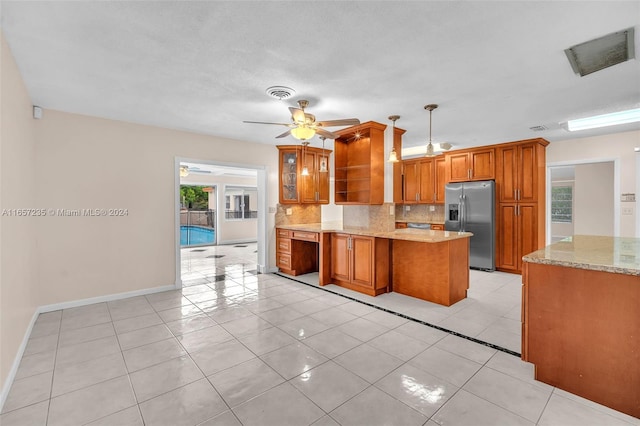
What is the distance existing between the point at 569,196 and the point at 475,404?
10140 millimetres

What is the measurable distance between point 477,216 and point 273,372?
4.74 meters

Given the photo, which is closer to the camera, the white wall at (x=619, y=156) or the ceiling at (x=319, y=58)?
the ceiling at (x=319, y=58)

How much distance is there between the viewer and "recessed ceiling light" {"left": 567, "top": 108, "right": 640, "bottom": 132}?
370 centimetres

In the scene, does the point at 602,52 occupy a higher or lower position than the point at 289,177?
higher

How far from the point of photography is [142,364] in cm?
223

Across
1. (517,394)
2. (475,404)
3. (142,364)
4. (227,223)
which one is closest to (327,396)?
(475,404)

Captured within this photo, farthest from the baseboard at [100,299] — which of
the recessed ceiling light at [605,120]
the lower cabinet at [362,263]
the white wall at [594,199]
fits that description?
the white wall at [594,199]

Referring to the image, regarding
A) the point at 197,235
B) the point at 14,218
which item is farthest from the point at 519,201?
the point at 197,235

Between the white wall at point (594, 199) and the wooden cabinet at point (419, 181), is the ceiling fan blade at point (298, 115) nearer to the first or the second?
the wooden cabinet at point (419, 181)

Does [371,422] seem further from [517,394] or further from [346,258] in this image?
[346,258]

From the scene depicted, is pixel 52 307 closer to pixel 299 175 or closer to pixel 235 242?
pixel 299 175

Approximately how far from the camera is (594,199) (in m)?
7.09

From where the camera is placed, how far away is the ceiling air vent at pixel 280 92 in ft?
9.19

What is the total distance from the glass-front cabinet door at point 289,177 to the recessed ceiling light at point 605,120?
4.27 m
